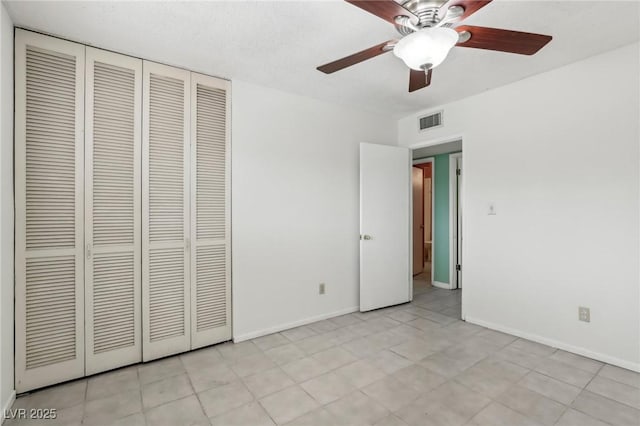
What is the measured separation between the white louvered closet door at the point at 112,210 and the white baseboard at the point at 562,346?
3.33m

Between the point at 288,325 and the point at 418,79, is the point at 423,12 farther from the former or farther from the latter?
the point at 288,325

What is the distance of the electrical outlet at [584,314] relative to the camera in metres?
2.63

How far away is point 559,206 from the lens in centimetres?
279

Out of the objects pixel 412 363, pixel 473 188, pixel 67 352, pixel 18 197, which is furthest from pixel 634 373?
pixel 18 197

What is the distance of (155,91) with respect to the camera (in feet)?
8.68

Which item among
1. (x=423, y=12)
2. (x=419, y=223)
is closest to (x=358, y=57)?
(x=423, y=12)

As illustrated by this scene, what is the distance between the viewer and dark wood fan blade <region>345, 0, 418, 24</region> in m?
1.37

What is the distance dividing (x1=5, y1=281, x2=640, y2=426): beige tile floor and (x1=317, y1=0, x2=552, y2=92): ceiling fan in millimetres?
2070

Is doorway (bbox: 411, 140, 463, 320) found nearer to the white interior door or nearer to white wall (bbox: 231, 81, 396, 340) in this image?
the white interior door

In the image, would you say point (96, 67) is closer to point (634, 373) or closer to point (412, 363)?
point (412, 363)

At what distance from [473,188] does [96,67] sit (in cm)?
365

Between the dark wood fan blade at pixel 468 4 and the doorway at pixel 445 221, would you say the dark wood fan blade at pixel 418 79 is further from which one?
the doorway at pixel 445 221

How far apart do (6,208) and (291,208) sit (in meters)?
2.16

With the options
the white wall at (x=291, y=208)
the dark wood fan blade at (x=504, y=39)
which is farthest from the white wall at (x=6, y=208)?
the dark wood fan blade at (x=504, y=39)
